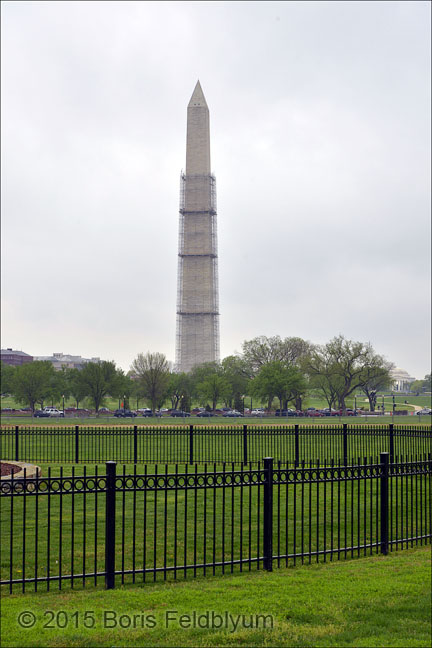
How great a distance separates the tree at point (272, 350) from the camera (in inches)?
3819

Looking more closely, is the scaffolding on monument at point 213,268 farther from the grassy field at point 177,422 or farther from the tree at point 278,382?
the grassy field at point 177,422

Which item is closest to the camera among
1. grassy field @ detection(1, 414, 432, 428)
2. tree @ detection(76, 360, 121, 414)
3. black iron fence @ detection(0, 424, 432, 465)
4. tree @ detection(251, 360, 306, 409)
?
black iron fence @ detection(0, 424, 432, 465)

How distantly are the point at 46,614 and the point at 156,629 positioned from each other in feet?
4.28

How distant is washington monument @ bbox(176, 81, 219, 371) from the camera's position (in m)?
119

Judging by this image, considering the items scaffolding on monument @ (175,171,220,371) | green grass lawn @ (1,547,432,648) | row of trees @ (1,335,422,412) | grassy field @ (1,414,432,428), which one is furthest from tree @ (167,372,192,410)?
green grass lawn @ (1,547,432,648)

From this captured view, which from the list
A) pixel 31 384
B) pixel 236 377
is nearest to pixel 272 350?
pixel 236 377

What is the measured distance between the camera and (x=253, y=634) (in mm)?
6531

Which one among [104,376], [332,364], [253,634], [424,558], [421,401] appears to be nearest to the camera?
[253,634]

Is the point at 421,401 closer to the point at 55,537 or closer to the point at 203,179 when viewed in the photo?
the point at 203,179

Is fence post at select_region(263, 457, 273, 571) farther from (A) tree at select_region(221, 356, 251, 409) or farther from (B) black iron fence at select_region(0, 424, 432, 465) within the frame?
(A) tree at select_region(221, 356, 251, 409)

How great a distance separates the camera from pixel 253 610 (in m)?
7.07

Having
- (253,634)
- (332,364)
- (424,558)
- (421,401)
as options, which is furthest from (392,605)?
(421,401)

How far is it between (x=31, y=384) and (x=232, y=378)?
28.1 metres

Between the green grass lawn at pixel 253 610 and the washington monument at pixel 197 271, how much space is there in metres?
112
